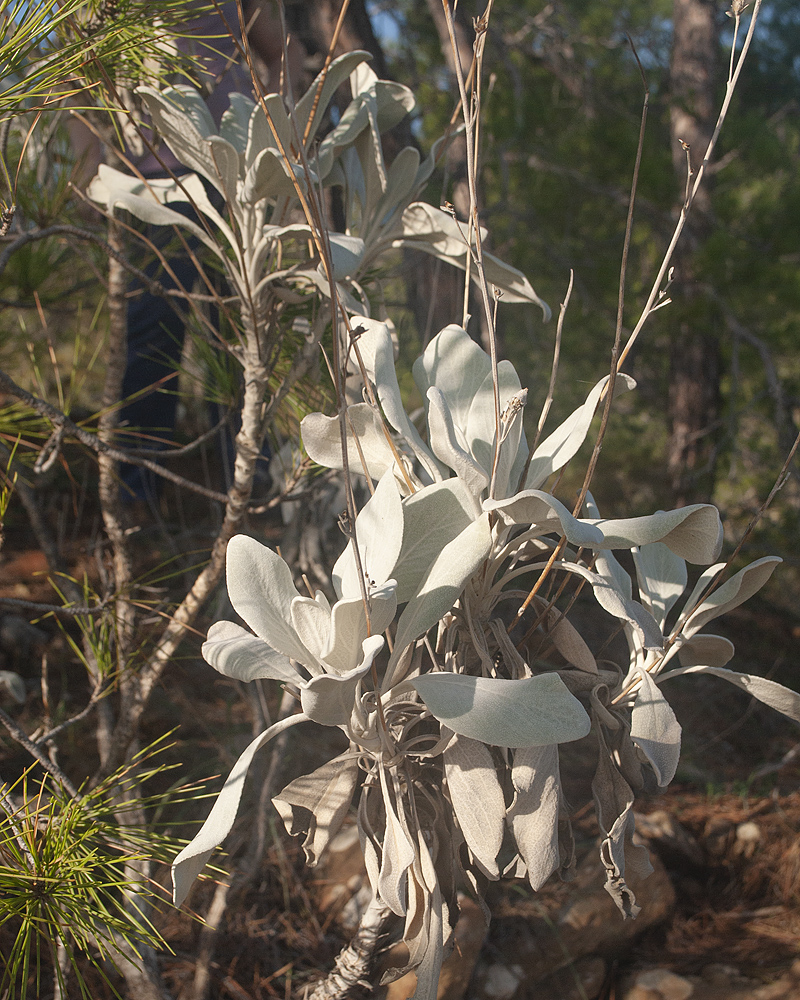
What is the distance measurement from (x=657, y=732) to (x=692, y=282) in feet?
7.97

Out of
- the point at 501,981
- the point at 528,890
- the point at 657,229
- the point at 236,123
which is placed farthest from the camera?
the point at 657,229

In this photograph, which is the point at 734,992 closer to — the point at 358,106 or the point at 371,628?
the point at 371,628

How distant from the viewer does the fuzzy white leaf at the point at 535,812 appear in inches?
21.7

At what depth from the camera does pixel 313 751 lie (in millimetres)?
1583

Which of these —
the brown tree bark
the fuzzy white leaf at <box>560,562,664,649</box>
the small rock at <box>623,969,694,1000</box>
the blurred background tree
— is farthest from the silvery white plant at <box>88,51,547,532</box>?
the brown tree bark

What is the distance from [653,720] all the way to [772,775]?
1559mm

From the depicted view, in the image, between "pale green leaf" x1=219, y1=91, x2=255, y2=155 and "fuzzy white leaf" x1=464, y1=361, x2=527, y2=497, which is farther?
"pale green leaf" x1=219, y1=91, x2=255, y2=155

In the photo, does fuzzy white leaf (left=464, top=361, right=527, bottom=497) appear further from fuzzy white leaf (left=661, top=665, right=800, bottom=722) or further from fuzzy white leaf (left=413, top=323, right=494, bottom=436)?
fuzzy white leaf (left=661, top=665, right=800, bottom=722)

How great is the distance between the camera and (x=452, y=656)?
633mm

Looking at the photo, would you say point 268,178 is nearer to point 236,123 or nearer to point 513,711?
point 236,123

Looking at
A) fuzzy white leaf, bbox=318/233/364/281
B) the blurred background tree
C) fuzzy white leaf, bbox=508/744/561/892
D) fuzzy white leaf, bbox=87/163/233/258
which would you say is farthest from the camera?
the blurred background tree

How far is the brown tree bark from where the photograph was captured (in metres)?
2.59

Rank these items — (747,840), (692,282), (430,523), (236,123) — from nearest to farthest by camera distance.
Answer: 1. (430,523)
2. (236,123)
3. (747,840)
4. (692,282)

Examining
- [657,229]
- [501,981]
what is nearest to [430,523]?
[501,981]
